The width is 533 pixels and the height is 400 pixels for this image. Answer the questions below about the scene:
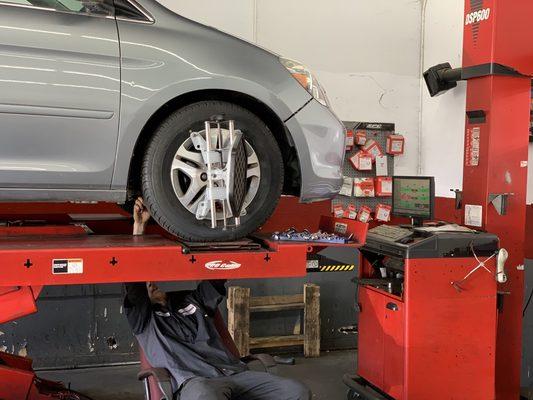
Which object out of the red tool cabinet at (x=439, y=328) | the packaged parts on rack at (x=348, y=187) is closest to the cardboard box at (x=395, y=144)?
the packaged parts on rack at (x=348, y=187)

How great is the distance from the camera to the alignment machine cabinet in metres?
3.32

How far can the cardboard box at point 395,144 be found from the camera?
5.48 m

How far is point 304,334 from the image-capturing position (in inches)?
199

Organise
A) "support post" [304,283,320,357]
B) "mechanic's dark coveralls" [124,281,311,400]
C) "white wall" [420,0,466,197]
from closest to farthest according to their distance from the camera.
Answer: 1. "mechanic's dark coveralls" [124,281,311,400]
2. "support post" [304,283,320,357]
3. "white wall" [420,0,466,197]

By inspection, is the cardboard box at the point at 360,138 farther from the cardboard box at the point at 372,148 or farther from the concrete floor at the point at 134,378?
the concrete floor at the point at 134,378

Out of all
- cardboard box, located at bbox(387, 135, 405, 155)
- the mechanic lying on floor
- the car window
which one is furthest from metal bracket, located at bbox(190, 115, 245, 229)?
cardboard box, located at bbox(387, 135, 405, 155)

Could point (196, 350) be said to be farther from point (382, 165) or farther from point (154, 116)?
point (382, 165)

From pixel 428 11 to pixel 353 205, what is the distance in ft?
6.46

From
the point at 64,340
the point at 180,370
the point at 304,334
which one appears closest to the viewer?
the point at 180,370

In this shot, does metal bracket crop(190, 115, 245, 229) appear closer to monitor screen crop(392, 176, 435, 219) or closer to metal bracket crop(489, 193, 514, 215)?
monitor screen crop(392, 176, 435, 219)

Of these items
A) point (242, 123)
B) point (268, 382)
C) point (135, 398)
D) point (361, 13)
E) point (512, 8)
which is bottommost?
point (135, 398)

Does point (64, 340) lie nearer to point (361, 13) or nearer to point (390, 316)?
point (390, 316)

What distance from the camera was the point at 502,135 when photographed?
3.73 metres

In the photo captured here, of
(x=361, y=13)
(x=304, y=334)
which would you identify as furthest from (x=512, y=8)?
(x=304, y=334)
